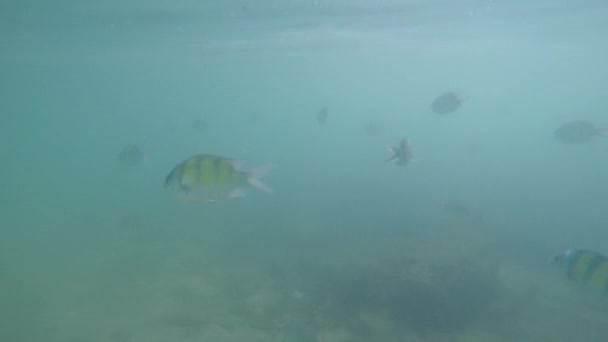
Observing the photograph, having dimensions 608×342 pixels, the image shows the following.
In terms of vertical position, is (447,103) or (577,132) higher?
(447,103)

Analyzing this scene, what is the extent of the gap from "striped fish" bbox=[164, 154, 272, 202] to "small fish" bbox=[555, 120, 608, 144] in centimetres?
931

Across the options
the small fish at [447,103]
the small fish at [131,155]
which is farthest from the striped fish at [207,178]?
the small fish at [447,103]

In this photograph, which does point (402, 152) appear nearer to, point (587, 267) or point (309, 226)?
point (587, 267)

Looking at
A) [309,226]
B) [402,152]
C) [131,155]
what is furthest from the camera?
[309,226]

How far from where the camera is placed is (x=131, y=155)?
10.9 metres

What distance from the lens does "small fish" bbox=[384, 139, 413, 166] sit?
26.6 feet

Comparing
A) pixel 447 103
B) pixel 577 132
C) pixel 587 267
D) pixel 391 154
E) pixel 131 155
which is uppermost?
pixel 447 103

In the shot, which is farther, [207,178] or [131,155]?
[131,155]

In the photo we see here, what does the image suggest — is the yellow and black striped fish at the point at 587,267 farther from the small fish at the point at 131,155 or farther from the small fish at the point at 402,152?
the small fish at the point at 131,155

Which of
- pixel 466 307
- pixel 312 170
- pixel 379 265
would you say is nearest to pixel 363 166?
pixel 312 170

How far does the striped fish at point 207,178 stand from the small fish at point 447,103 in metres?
8.08

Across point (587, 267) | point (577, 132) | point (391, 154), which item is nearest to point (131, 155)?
point (391, 154)

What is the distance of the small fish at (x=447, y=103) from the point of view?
11.6m

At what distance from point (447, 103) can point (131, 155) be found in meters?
8.31
